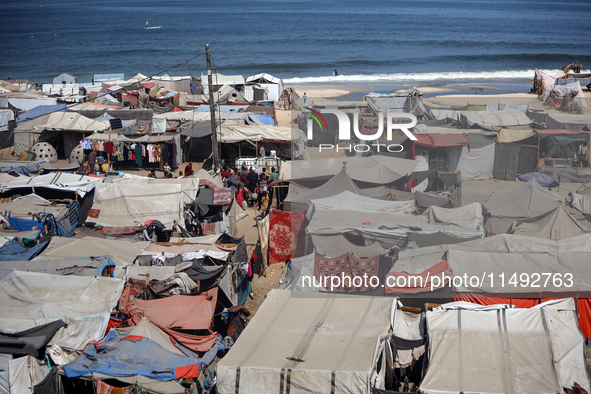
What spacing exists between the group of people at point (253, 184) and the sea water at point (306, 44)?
66.7 ft

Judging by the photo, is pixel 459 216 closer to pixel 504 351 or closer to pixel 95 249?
pixel 504 351

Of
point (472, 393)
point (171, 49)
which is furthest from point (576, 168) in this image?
point (171, 49)

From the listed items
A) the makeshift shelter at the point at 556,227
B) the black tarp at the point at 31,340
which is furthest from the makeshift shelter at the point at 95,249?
the makeshift shelter at the point at 556,227

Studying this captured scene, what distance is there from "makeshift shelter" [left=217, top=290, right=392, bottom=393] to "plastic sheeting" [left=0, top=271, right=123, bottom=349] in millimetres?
2547

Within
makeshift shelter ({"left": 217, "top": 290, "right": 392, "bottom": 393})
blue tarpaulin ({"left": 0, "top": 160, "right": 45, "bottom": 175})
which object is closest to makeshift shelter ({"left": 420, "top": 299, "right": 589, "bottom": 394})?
makeshift shelter ({"left": 217, "top": 290, "right": 392, "bottom": 393})

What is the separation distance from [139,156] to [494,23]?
4074 inches

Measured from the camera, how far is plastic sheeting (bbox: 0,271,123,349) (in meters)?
8.63

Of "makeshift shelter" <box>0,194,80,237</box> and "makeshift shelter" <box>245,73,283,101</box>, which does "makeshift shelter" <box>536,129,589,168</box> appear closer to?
"makeshift shelter" <box>0,194,80,237</box>

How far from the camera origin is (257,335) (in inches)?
316

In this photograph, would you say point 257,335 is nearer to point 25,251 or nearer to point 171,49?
point 25,251

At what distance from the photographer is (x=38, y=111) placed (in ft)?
87.9

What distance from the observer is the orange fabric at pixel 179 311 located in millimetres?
9250

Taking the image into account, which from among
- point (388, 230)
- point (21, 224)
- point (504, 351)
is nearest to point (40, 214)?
point (21, 224)

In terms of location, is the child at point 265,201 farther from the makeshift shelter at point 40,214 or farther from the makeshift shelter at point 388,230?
the makeshift shelter at point 40,214
